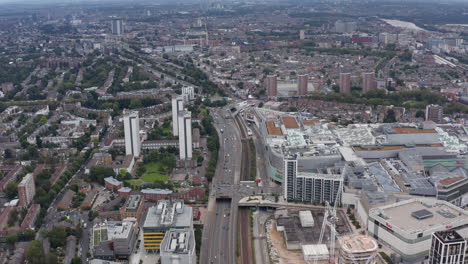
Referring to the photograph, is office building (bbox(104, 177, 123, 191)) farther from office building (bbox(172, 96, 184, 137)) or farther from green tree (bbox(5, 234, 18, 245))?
office building (bbox(172, 96, 184, 137))

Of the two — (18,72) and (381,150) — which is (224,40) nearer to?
(18,72)

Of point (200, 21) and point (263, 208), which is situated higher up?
point (200, 21)

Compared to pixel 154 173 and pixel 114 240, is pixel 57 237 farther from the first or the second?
pixel 154 173

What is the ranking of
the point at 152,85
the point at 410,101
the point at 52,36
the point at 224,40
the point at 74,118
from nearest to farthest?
1. the point at 74,118
2. the point at 410,101
3. the point at 152,85
4. the point at 224,40
5. the point at 52,36

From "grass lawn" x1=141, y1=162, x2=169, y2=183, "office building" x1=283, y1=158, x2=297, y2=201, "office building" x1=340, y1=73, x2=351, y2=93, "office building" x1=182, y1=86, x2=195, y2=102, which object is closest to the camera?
"office building" x1=283, y1=158, x2=297, y2=201

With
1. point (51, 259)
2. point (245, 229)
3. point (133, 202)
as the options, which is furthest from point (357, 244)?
point (51, 259)

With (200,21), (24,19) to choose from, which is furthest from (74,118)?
(24,19)

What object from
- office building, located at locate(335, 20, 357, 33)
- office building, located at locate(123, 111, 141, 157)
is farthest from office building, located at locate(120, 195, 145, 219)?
office building, located at locate(335, 20, 357, 33)
